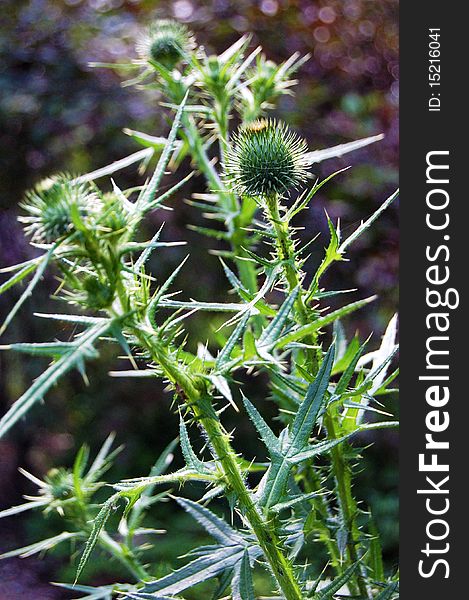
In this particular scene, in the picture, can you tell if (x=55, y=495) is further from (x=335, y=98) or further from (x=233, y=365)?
(x=335, y=98)

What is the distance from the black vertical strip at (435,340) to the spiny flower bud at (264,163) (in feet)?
0.73

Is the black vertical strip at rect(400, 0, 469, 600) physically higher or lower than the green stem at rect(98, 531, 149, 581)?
higher

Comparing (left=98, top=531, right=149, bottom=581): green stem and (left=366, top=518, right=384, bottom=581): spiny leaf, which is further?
(left=98, top=531, right=149, bottom=581): green stem

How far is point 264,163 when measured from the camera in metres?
1.07

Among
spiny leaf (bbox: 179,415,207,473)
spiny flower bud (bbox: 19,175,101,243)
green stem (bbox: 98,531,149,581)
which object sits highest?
spiny flower bud (bbox: 19,175,101,243)

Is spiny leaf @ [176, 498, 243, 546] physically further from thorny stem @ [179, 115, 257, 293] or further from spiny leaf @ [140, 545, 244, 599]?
thorny stem @ [179, 115, 257, 293]

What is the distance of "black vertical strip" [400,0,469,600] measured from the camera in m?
1.11

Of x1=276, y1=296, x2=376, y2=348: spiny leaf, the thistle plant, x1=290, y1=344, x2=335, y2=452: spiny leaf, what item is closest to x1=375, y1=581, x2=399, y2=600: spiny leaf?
the thistle plant

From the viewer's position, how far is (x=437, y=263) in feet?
3.96

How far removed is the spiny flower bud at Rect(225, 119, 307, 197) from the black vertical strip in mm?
224

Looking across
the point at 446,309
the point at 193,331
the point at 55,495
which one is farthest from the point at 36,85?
the point at 446,309

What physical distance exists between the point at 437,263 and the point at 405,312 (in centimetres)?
9

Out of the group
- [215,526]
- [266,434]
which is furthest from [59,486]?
[266,434]

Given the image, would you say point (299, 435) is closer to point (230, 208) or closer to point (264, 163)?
point (264, 163)
